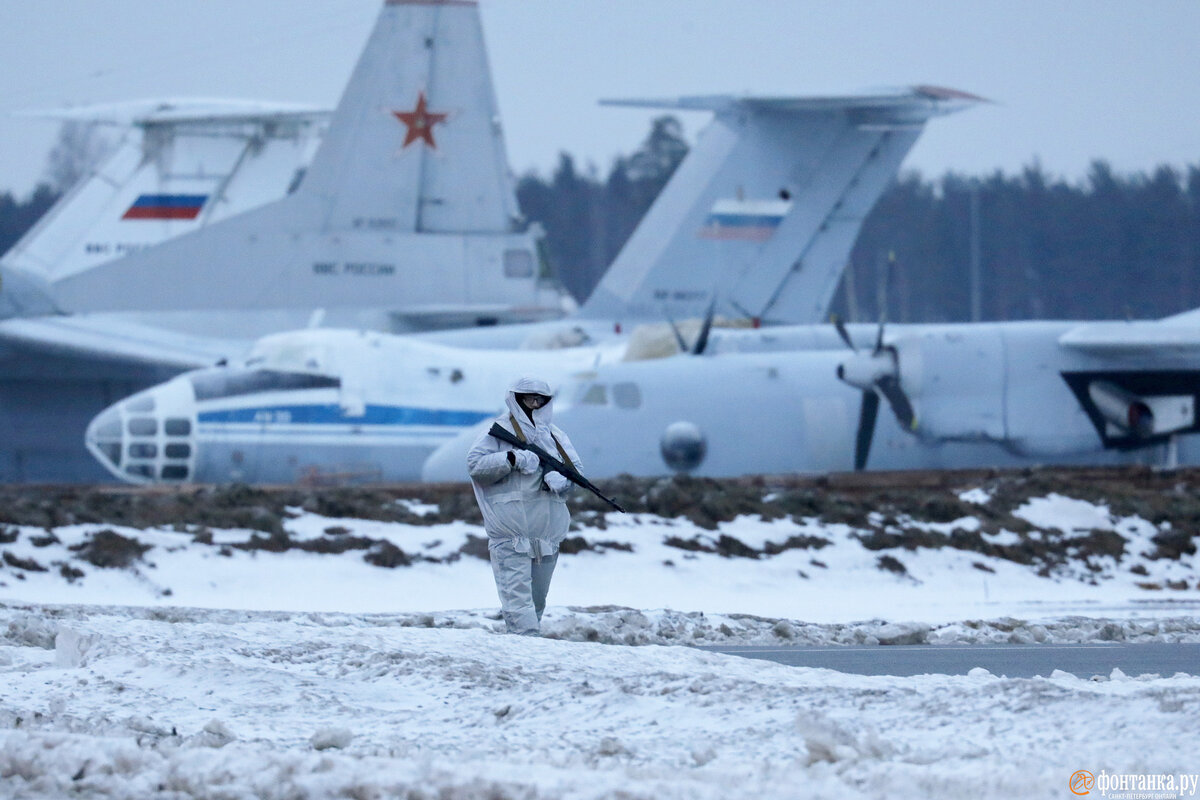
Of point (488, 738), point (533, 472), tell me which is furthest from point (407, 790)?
point (533, 472)

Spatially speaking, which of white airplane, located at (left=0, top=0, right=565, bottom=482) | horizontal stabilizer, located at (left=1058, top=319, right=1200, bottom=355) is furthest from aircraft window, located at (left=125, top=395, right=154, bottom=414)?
horizontal stabilizer, located at (left=1058, top=319, right=1200, bottom=355)

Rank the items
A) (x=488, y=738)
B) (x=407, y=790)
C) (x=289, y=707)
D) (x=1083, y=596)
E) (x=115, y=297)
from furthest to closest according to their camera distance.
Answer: (x=115, y=297)
(x=1083, y=596)
(x=289, y=707)
(x=488, y=738)
(x=407, y=790)

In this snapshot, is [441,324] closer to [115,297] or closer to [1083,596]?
[115,297]

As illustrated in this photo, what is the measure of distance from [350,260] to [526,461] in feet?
79.9

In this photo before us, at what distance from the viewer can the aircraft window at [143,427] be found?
72.5ft

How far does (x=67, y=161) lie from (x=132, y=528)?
91592mm

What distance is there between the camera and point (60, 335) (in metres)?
29.9

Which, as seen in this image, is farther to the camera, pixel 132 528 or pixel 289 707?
pixel 132 528

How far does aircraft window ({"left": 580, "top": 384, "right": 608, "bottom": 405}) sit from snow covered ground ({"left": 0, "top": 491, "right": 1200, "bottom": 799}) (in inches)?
312

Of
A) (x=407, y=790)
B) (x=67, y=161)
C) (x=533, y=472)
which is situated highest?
(x=67, y=161)

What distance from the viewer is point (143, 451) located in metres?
22.1

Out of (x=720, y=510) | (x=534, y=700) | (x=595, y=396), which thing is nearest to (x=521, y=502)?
(x=534, y=700)

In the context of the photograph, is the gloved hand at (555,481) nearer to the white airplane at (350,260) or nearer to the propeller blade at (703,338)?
the propeller blade at (703,338)

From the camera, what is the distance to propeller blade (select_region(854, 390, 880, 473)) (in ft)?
71.6
